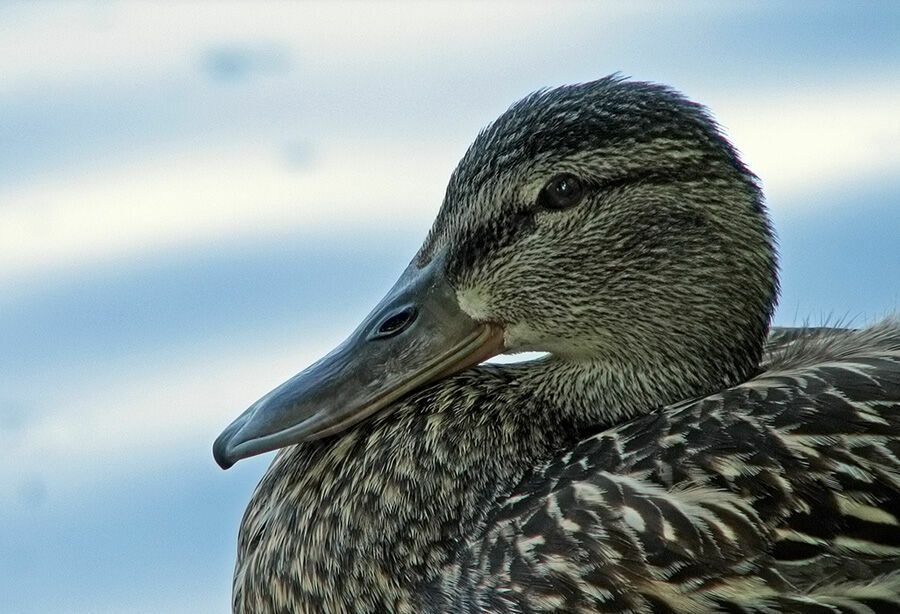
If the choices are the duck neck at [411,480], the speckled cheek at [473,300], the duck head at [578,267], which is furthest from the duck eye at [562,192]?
the duck neck at [411,480]

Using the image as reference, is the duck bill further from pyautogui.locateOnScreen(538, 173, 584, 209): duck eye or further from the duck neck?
pyautogui.locateOnScreen(538, 173, 584, 209): duck eye

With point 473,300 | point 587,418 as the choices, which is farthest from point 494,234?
point 587,418

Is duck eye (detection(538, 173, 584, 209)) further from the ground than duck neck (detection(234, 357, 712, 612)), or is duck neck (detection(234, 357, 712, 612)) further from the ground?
duck eye (detection(538, 173, 584, 209))

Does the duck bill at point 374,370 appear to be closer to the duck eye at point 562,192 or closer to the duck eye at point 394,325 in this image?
the duck eye at point 394,325

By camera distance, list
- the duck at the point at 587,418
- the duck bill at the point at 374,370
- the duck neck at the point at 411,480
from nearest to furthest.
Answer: the duck at the point at 587,418
the duck neck at the point at 411,480
the duck bill at the point at 374,370

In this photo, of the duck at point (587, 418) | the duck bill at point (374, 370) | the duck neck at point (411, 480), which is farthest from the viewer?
the duck bill at point (374, 370)

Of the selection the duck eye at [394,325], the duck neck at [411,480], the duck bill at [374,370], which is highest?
the duck eye at [394,325]

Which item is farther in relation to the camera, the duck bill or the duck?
the duck bill

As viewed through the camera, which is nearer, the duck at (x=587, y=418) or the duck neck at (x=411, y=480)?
the duck at (x=587, y=418)

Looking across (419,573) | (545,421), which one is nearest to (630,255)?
(545,421)

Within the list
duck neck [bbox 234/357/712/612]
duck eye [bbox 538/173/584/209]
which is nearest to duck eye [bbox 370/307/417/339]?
duck neck [bbox 234/357/712/612]
